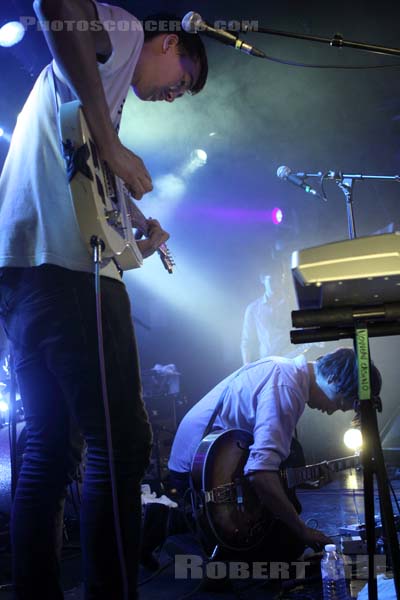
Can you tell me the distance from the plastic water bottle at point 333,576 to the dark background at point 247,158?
3.42 m

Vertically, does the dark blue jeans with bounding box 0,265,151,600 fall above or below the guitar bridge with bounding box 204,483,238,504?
above

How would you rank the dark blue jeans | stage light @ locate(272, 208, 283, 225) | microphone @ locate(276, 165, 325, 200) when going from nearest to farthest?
the dark blue jeans, microphone @ locate(276, 165, 325, 200), stage light @ locate(272, 208, 283, 225)

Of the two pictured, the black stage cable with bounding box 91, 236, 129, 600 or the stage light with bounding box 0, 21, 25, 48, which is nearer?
the black stage cable with bounding box 91, 236, 129, 600

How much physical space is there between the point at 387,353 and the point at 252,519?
3.88m

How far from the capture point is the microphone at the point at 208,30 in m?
2.20

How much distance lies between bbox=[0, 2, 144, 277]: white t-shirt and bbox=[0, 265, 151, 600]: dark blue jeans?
0.16 ft

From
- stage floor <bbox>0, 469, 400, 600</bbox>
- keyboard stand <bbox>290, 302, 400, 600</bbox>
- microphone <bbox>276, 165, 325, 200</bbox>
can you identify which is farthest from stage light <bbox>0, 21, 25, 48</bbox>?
keyboard stand <bbox>290, 302, 400, 600</bbox>

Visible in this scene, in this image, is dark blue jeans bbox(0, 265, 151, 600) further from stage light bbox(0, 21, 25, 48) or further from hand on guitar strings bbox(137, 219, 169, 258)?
stage light bbox(0, 21, 25, 48)

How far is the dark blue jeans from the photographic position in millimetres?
1237

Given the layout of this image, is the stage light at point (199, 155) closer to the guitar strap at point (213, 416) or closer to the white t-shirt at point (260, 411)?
the white t-shirt at point (260, 411)

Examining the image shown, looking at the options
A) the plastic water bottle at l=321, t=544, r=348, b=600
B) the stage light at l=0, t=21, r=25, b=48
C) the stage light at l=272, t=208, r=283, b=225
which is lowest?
the plastic water bottle at l=321, t=544, r=348, b=600

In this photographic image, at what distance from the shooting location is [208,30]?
2.30m

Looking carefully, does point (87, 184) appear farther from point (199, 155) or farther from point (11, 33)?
point (199, 155)

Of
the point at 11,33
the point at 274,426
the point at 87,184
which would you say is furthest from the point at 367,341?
the point at 11,33
